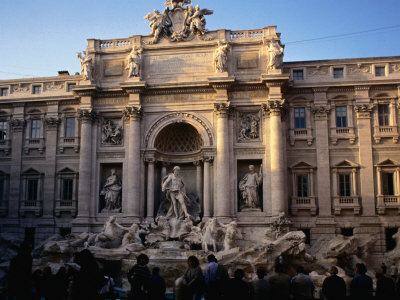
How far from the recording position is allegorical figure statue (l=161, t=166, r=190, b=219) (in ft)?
Result: 96.2

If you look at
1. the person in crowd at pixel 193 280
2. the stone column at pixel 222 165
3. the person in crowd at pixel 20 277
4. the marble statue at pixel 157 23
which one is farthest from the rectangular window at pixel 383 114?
the person in crowd at pixel 20 277

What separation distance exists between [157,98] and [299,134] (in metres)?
9.79

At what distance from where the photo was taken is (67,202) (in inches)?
1282

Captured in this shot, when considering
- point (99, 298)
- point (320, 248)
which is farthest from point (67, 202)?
point (99, 298)

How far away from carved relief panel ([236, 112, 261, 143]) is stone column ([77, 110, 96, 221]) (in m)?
10.0

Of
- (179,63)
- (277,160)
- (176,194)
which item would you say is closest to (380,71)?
(277,160)

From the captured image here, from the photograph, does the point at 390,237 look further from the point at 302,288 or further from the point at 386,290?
the point at 302,288

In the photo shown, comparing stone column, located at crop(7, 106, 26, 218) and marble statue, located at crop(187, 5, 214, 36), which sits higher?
marble statue, located at crop(187, 5, 214, 36)

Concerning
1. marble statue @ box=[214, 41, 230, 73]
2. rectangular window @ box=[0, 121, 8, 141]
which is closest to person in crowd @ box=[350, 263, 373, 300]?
marble statue @ box=[214, 41, 230, 73]

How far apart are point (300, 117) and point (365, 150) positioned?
15.2 feet

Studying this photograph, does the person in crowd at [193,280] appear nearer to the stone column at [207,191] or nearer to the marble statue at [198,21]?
the stone column at [207,191]

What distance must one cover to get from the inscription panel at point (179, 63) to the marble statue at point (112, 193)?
7721 mm

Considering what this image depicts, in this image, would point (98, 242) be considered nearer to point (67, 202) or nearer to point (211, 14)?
point (67, 202)

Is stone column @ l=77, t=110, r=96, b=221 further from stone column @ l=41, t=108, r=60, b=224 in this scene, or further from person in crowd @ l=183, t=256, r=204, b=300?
person in crowd @ l=183, t=256, r=204, b=300
